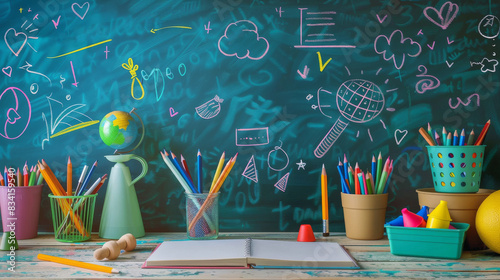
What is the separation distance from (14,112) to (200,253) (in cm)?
90

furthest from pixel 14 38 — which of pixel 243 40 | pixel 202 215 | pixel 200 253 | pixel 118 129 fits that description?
pixel 200 253

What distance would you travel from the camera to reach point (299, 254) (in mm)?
1090

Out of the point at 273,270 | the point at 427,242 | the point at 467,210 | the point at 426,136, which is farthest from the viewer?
the point at 426,136

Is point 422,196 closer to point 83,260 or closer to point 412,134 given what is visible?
point 412,134

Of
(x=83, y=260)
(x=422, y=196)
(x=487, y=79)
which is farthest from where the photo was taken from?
(x=487, y=79)

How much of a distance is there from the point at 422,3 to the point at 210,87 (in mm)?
772

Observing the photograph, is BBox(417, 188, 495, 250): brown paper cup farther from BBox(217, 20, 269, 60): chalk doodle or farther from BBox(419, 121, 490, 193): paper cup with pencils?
BBox(217, 20, 269, 60): chalk doodle

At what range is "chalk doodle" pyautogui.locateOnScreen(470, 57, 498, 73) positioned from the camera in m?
1.45

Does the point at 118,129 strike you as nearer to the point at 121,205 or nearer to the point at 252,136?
the point at 121,205

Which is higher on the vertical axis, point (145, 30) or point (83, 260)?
point (145, 30)

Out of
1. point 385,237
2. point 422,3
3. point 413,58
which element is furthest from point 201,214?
point 422,3

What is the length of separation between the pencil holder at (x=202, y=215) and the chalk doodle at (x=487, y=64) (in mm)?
978

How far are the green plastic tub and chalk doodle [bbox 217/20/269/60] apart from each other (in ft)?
2.37

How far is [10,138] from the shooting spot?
151 centimetres
